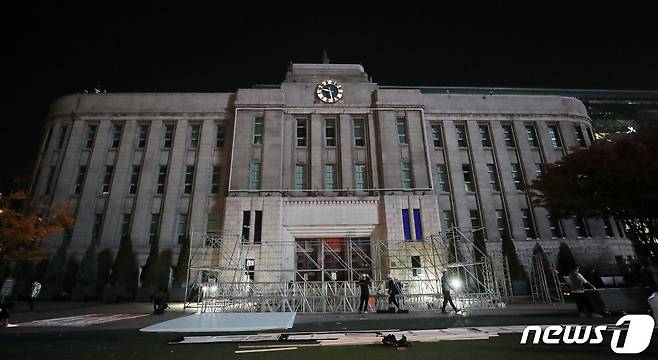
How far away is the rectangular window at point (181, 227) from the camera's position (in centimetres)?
2671

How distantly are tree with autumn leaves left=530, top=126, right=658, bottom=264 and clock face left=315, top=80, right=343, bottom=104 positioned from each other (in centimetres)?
1749

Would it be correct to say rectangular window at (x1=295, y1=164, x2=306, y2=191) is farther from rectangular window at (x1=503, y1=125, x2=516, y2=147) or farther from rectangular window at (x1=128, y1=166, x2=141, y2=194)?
rectangular window at (x1=503, y1=125, x2=516, y2=147)

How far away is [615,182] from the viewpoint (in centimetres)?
1770

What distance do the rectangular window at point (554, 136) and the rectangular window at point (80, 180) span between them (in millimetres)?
42175

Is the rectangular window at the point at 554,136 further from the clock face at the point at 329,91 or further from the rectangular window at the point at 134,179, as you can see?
the rectangular window at the point at 134,179

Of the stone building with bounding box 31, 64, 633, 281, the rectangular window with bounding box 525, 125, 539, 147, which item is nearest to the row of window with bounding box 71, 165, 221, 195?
the stone building with bounding box 31, 64, 633, 281

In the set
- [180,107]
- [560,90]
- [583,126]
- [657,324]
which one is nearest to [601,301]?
[657,324]

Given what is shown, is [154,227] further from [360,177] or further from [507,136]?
[507,136]

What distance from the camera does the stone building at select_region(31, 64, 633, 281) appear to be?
2525cm

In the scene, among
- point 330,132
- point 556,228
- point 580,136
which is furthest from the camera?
point 580,136

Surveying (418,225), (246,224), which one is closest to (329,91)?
(246,224)

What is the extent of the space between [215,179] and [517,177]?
27.0m

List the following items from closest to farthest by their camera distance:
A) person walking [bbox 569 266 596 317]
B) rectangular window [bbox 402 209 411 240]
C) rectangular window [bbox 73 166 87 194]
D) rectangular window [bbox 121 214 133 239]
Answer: person walking [bbox 569 266 596 317], rectangular window [bbox 402 209 411 240], rectangular window [bbox 121 214 133 239], rectangular window [bbox 73 166 87 194]

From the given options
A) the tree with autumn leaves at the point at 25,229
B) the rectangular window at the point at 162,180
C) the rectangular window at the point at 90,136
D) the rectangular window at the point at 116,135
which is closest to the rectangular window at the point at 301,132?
the rectangular window at the point at 162,180
